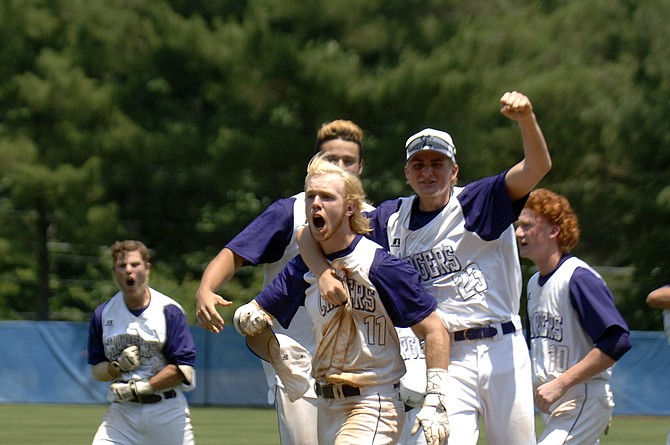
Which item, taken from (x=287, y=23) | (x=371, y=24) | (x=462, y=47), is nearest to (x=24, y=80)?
(x=287, y=23)

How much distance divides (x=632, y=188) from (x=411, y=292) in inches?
982

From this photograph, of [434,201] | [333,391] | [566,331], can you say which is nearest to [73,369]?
[566,331]

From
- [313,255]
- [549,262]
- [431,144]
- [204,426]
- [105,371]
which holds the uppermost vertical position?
[431,144]

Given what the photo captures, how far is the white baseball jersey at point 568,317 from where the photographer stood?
662 cm

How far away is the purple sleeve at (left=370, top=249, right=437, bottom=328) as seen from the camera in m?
5.39

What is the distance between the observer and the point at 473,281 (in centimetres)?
616

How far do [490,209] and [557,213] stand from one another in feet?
3.02

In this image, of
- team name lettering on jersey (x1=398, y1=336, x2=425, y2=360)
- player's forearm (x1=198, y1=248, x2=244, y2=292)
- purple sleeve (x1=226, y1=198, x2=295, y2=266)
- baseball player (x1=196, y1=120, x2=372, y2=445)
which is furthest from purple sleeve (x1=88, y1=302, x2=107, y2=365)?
team name lettering on jersey (x1=398, y1=336, x2=425, y2=360)

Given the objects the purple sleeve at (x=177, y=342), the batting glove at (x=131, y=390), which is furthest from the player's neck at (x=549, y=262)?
the batting glove at (x=131, y=390)

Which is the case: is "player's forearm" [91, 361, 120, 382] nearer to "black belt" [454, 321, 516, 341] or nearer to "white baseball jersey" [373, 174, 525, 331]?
"white baseball jersey" [373, 174, 525, 331]

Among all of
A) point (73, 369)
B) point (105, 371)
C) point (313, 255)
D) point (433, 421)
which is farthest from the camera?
point (73, 369)

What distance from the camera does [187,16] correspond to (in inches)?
1123

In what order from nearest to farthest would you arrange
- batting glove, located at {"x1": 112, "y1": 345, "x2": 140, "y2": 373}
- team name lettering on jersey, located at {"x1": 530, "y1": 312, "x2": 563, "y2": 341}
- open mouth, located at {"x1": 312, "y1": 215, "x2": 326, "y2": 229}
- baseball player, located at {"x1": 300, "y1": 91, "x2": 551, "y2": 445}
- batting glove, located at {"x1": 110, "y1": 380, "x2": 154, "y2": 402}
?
open mouth, located at {"x1": 312, "y1": 215, "x2": 326, "y2": 229} → baseball player, located at {"x1": 300, "y1": 91, "x2": 551, "y2": 445} → team name lettering on jersey, located at {"x1": 530, "y1": 312, "x2": 563, "y2": 341} → batting glove, located at {"x1": 110, "y1": 380, "x2": 154, "y2": 402} → batting glove, located at {"x1": 112, "y1": 345, "x2": 140, "y2": 373}

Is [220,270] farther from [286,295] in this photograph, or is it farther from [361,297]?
[361,297]
